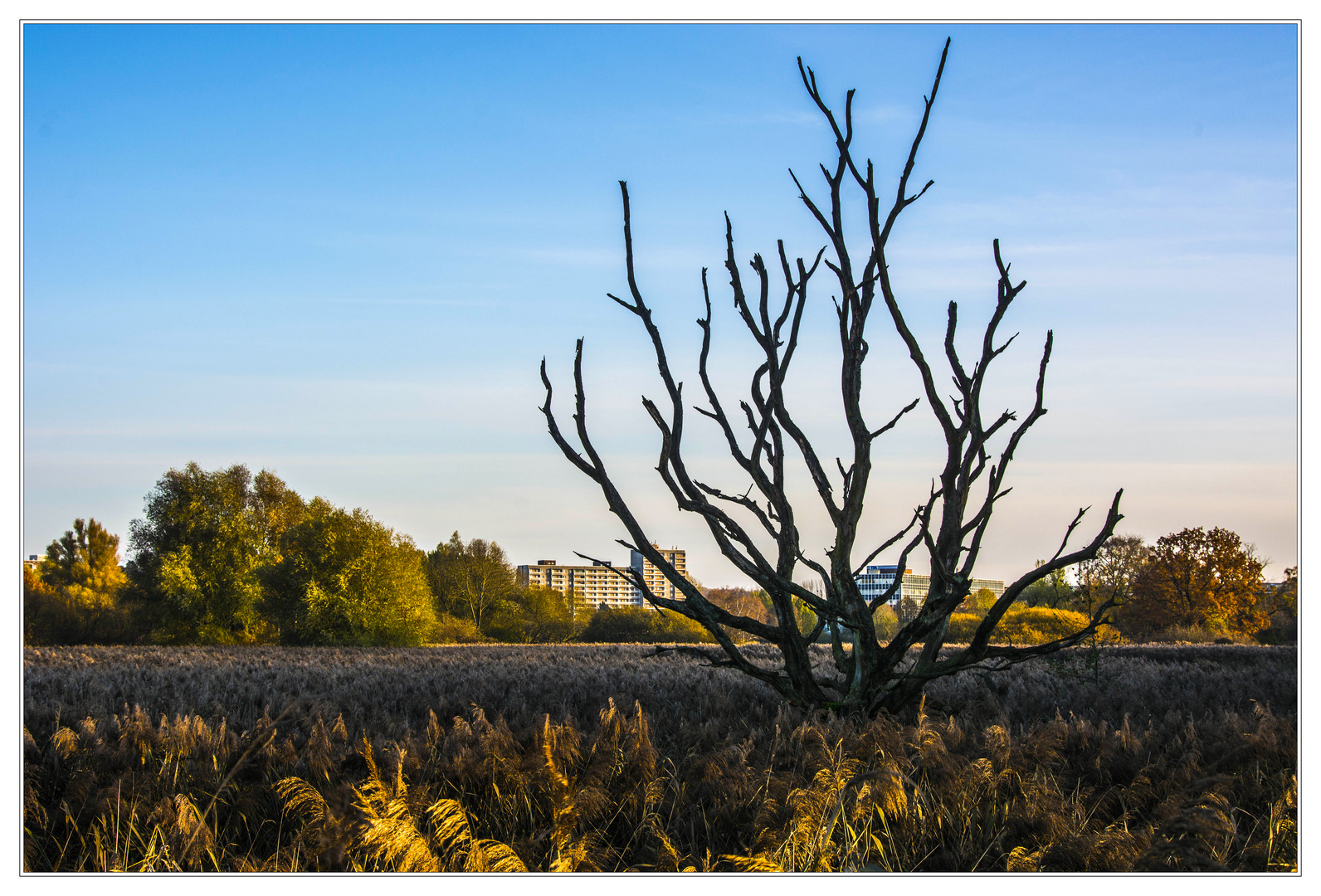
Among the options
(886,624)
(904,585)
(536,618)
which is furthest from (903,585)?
(536,618)

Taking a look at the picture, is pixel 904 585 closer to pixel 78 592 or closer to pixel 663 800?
pixel 663 800

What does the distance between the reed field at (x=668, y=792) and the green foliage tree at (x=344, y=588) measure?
27906 millimetres

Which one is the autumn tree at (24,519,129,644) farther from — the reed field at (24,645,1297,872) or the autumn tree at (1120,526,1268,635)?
the autumn tree at (1120,526,1268,635)

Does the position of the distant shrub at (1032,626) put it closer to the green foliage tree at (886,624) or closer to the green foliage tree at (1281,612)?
the green foliage tree at (886,624)

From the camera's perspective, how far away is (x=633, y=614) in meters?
33.7

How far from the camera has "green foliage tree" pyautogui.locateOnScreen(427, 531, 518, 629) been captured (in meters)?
47.4

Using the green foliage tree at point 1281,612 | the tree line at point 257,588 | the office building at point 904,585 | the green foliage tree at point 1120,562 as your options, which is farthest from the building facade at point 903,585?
the tree line at point 257,588

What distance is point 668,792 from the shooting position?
4574 millimetres

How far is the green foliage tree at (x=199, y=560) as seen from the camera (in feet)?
117

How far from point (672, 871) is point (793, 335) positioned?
4305mm

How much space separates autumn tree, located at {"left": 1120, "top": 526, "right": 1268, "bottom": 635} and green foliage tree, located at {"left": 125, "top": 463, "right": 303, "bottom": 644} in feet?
131
